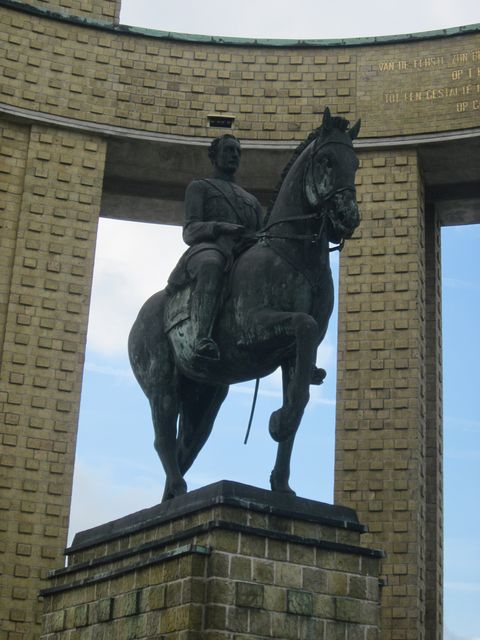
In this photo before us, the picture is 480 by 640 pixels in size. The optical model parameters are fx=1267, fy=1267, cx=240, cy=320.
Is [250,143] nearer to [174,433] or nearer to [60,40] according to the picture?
[60,40]

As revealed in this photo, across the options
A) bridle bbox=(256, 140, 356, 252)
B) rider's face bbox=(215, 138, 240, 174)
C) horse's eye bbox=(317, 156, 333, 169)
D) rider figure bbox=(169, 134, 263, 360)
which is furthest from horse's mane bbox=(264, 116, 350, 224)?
rider's face bbox=(215, 138, 240, 174)

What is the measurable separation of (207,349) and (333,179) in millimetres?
1630

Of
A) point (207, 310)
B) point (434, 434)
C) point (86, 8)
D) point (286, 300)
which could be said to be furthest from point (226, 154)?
point (86, 8)

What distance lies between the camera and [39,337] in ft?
59.5

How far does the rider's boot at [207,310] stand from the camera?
9.87m

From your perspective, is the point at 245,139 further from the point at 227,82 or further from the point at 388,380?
the point at 388,380

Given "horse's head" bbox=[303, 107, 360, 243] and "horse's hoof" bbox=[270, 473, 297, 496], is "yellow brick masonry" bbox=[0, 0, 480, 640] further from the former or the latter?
"horse's head" bbox=[303, 107, 360, 243]

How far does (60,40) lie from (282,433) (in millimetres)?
11898

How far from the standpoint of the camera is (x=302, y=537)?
9.21 m

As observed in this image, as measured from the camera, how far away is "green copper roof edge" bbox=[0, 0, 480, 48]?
64.5 feet

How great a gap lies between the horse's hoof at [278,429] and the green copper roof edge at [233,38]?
11796mm

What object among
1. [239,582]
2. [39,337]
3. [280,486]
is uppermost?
[39,337]

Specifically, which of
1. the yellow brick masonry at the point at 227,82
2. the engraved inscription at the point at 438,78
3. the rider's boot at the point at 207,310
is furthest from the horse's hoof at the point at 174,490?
the engraved inscription at the point at 438,78

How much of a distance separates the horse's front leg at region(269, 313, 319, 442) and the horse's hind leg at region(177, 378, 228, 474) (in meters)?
1.40
